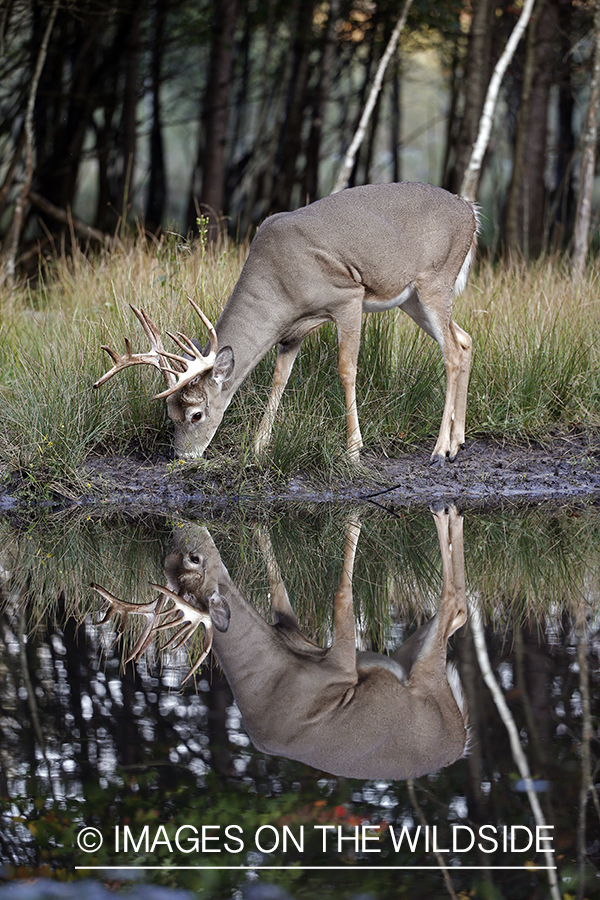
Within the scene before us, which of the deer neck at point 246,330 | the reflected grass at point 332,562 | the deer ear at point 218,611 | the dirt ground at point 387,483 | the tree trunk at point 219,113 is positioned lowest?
the dirt ground at point 387,483

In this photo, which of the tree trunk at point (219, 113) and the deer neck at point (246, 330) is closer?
the deer neck at point (246, 330)

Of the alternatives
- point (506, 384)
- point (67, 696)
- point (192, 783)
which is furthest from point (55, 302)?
point (192, 783)

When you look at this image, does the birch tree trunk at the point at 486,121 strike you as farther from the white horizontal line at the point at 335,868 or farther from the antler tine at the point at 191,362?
the white horizontal line at the point at 335,868

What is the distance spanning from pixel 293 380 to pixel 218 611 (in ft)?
11.1

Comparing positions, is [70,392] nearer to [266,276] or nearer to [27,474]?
[27,474]

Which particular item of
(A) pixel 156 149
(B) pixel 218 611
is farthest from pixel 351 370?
(A) pixel 156 149

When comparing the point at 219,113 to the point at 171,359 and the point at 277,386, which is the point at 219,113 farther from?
the point at 171,359

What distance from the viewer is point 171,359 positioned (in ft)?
22.0

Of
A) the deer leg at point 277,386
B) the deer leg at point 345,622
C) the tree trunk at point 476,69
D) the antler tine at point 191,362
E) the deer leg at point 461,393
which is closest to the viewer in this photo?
the deer leg at point 345,622

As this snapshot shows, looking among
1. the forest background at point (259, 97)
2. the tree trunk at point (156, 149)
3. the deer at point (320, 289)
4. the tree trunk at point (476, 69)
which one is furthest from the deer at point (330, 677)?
the tree trunk at point (156, 149)

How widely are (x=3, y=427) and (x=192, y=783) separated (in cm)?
473

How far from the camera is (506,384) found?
8156mm

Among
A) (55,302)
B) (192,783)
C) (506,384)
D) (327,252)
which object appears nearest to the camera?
(192,783)

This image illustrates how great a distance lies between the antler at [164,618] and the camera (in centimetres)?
432
